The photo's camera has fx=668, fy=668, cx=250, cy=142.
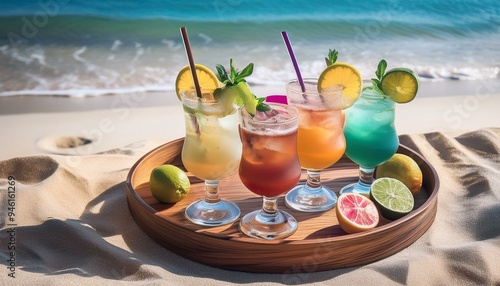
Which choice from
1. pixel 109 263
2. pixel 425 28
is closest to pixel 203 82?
pixel 109 263

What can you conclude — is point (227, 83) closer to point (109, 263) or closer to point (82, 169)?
point (109, 263)

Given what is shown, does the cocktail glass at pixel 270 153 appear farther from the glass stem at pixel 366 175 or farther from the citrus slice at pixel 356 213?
the glass stem at pixel 366 175

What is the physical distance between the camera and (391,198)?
2.99m

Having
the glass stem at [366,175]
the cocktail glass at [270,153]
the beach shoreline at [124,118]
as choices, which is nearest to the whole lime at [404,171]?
the glass stem at [366,175]

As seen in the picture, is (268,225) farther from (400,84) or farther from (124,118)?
(124,118)

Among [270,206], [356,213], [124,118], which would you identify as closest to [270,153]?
[270,206]

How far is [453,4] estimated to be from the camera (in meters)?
10.6

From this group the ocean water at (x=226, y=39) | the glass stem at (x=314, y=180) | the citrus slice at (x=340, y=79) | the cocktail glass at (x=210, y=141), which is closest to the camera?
the cocktail glass at (x=210, y=141)

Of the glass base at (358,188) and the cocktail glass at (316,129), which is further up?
the cocktail glass at (316,129)

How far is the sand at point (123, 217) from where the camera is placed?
2.68 metres

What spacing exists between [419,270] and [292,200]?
2.36ft

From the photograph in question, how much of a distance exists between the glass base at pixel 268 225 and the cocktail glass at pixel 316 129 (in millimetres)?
190

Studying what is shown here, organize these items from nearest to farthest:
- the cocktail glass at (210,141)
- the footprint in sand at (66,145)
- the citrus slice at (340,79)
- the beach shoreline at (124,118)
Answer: the cocktail glass at (210,141) < the citrus slice at (340,79) < the footprint in sand at (66,145) < the beach shoreline at (124,118)

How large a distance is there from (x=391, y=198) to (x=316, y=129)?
0.46 meters
